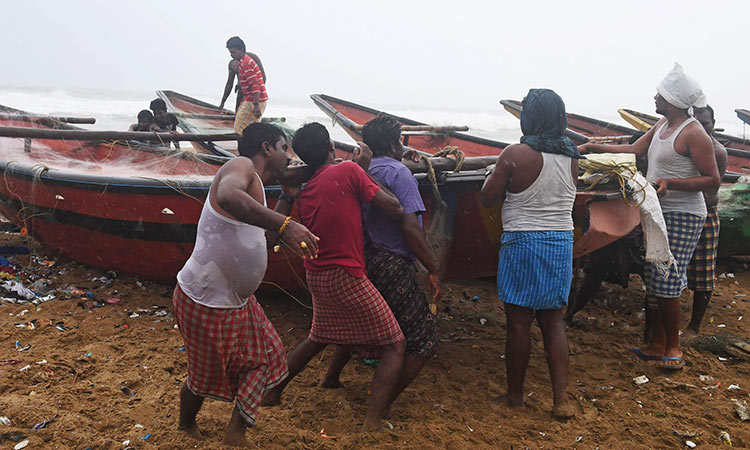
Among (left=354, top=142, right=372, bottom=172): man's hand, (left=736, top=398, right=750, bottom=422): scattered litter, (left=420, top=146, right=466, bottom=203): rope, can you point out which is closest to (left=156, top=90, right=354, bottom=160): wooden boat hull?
(left=420, top=146, right=466, bottom=203): rope

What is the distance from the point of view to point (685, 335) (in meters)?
4.09

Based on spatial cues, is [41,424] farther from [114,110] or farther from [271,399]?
[114,110]

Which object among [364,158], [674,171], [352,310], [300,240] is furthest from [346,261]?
[674,171]

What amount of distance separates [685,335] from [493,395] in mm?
1863

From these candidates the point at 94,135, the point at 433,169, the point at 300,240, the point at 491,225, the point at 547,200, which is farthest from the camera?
the point at 94,135

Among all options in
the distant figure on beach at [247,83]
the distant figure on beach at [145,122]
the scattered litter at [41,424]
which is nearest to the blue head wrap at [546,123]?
the scattered litter at [41,424]

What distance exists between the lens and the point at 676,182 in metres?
3.46

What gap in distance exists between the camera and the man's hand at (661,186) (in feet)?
11.4

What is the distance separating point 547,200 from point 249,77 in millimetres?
5688

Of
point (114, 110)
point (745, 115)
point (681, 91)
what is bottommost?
point (114, 110)

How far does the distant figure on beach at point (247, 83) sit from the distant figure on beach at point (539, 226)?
540cm

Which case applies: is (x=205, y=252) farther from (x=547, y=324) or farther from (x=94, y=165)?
(x=94, y=165)

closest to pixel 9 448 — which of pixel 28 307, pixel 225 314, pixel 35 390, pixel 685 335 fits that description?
pixel 35 390

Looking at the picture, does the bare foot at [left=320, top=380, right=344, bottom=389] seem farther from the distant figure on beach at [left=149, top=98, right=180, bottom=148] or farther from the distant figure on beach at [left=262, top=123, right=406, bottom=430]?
the distant figure on beach at [left=149, top=98, right=180, bottom=148]
